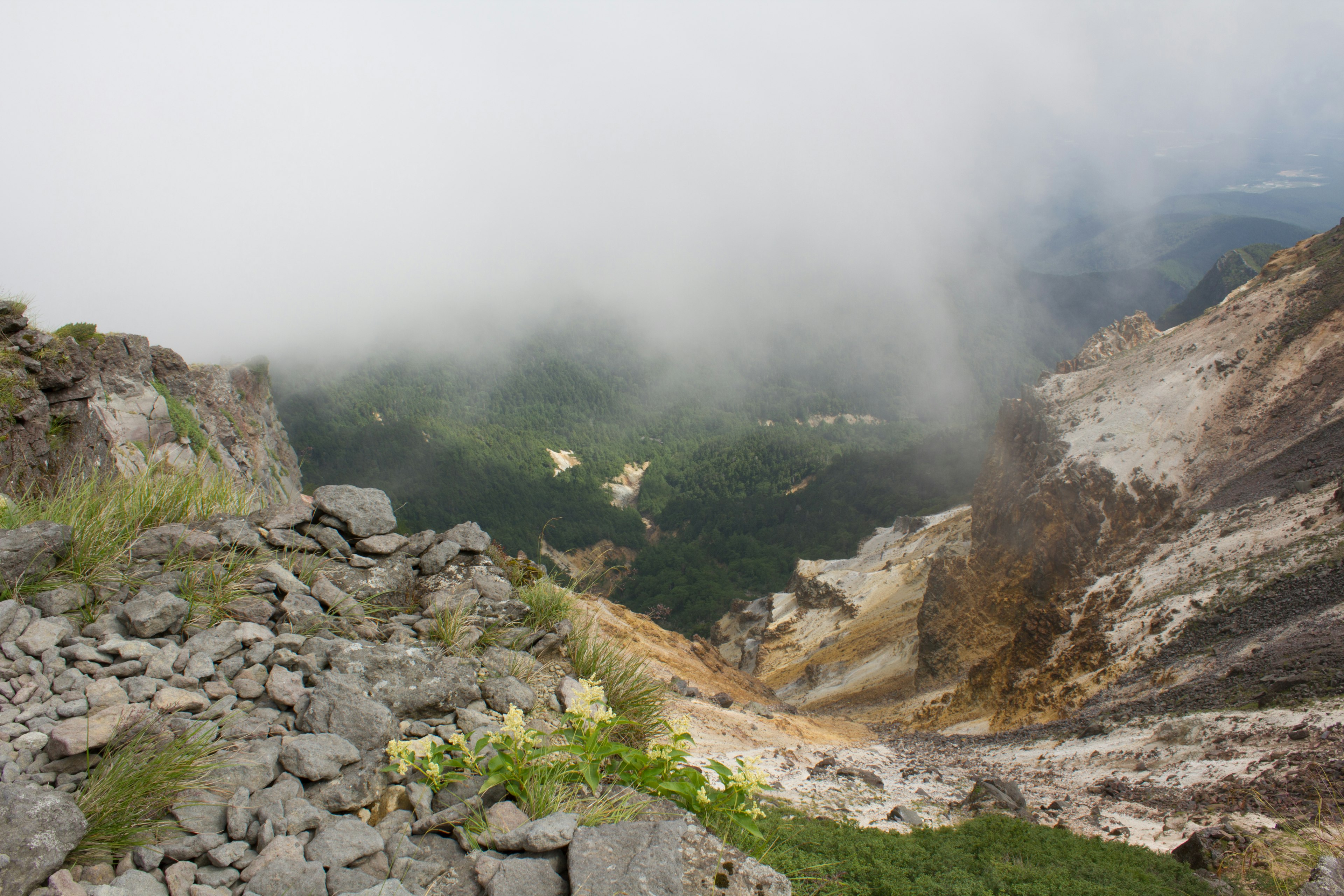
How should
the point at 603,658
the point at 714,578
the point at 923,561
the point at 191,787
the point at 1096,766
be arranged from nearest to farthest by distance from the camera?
the point at 191,787, the point at 603,658, the point at 1096,766, the point at 923,561, the point at 714,578

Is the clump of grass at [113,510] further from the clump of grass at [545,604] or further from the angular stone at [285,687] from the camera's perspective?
the clump of grass at [545,604]

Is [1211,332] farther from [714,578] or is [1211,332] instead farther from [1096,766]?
[714,578]

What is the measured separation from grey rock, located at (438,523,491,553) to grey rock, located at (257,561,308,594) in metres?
1.62

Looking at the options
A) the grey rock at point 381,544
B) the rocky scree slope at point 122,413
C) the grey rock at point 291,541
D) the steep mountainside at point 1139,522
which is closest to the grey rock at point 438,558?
the grey rock at point 381,544

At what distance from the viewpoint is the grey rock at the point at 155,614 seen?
4508 mm

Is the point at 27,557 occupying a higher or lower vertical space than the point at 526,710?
higher

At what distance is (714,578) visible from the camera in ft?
351

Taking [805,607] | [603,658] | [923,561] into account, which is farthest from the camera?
[805,607]

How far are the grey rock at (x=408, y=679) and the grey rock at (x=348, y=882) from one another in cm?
139

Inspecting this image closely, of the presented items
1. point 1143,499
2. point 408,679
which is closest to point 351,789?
point 408,679

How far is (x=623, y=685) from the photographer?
605cm

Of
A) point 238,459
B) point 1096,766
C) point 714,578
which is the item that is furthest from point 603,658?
point 714,578

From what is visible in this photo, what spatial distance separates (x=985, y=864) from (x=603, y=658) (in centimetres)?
464

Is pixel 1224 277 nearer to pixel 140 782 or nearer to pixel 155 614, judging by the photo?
pixel 155 614
